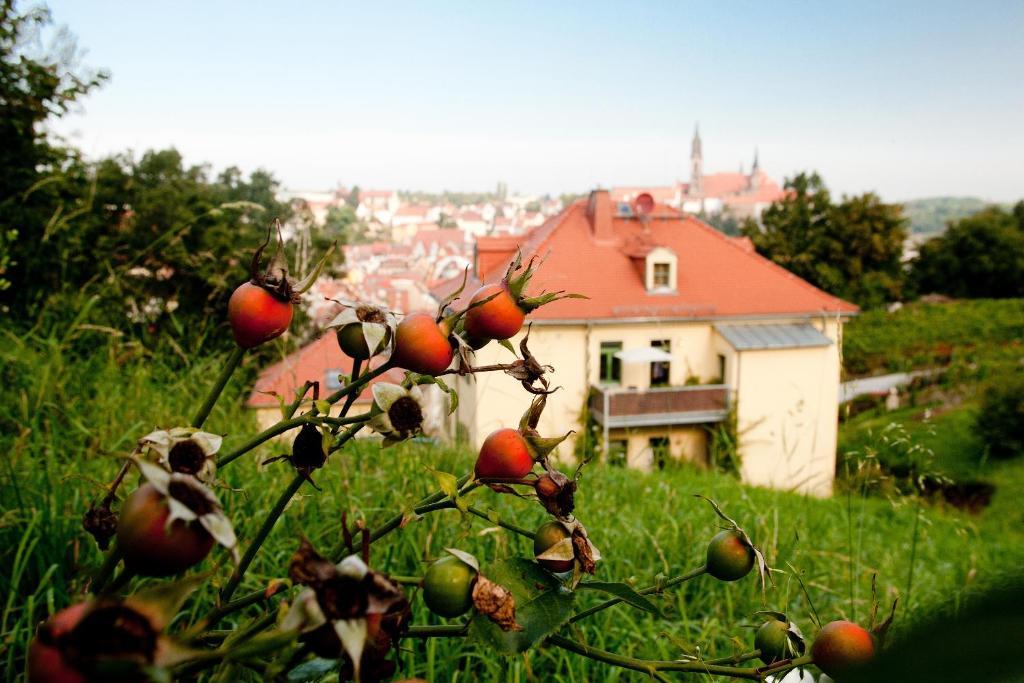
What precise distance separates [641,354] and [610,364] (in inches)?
40.6

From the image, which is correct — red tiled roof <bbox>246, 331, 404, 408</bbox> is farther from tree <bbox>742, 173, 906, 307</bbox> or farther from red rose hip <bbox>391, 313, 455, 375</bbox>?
tree <bbox>742, 173, 906, 307</bbox>

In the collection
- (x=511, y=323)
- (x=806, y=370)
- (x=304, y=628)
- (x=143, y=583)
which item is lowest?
(x=806, y=370)

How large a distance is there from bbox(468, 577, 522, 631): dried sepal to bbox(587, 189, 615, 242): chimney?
37.8ft

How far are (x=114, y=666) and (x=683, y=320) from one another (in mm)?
11791

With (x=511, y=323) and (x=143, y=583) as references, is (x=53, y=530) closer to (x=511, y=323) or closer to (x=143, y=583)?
(x=143, y=583)

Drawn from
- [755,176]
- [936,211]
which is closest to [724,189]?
[755,176]

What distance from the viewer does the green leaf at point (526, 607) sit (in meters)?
0.46

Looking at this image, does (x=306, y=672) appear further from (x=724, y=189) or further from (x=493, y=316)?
(x=724, y=189)

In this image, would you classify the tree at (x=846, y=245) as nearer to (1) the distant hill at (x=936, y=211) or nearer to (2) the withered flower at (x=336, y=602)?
(1) the distant hill at (x=936, y=211)

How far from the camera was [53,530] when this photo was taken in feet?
4.44

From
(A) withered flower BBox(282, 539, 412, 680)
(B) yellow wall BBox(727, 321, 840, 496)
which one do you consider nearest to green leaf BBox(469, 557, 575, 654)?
(A) withered flower BBox(282, 539, 412, 680)

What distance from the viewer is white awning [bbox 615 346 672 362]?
9906mm

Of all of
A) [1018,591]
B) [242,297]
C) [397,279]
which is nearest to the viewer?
[1018,591]

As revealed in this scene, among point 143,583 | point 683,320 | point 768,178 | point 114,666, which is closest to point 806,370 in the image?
point 683,320
